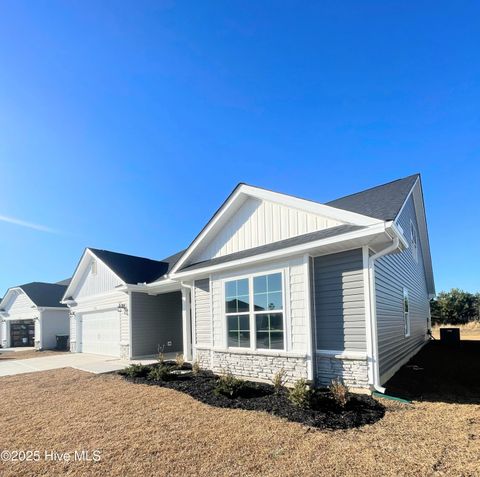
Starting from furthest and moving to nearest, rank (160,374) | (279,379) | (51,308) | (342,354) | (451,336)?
(51,308), (451,336), (160,374), (279,379), (342,354)

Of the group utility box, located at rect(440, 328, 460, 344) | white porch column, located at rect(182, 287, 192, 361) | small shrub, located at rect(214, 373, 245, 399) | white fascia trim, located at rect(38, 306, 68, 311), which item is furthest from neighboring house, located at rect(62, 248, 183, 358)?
utility box, located at rect(440, 328, 460, 344)

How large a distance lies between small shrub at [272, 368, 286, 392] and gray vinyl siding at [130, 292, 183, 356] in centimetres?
862

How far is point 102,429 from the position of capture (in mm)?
5355

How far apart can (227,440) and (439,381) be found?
5865mm

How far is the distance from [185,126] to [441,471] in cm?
1206

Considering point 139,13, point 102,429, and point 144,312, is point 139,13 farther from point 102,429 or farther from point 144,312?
point 144,312

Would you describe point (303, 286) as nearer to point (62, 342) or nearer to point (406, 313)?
point (406, 313)

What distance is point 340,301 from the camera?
710 centimetres

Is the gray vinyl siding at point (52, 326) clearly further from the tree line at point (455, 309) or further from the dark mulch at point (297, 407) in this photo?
the tree line at point (455, 309)

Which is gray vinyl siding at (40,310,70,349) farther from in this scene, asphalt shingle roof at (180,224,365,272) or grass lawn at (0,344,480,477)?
grass lawn at (0,344,480,477)

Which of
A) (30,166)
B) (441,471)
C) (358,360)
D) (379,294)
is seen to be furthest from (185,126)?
(441,471)

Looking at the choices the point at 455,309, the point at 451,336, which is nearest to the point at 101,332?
the point at 451,336

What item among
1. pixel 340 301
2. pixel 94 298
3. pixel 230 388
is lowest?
pixel 230 388

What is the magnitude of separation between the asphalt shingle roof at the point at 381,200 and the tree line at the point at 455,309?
28.6 metres
